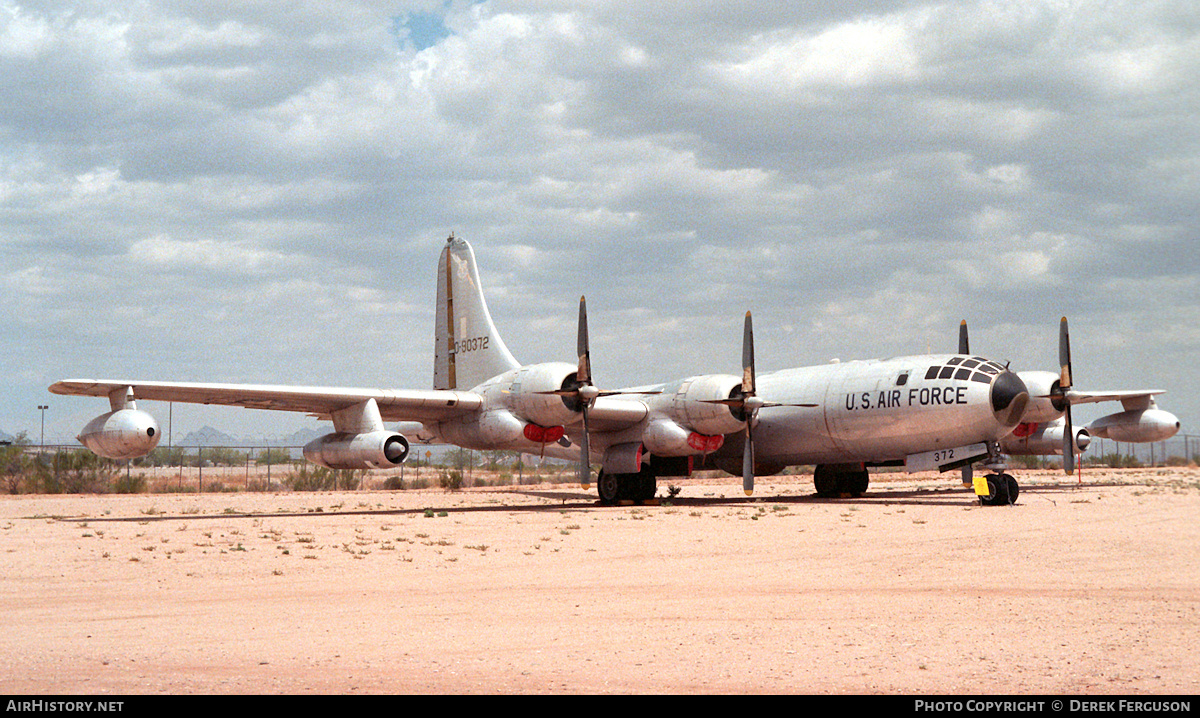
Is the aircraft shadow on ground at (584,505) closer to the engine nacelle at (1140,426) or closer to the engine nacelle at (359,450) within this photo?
the engine nacelle at (359,450)

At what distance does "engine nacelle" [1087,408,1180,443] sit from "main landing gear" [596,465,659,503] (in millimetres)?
22029

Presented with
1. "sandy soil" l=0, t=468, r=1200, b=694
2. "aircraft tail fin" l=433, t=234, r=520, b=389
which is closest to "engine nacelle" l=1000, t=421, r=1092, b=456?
"sandy soil" l=0, t=468, r=1200, b=694

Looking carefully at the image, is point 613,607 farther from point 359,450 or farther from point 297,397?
point 297,397

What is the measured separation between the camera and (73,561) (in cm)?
1465

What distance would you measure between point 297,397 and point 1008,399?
54.5 ft

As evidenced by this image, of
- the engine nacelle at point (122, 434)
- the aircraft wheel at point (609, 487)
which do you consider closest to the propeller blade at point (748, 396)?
the aircraft wheel at point (609, 487)

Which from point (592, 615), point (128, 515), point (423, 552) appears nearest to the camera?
point (592, 615)

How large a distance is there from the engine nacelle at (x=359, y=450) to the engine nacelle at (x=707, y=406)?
7.34m

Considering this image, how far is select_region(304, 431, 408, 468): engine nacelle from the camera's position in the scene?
24.3 m

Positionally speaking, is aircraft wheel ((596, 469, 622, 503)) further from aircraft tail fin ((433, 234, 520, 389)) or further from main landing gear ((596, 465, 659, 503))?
aircraft tail fin ((433, 234, 520, 389))

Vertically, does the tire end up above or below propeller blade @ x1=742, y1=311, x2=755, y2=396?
below

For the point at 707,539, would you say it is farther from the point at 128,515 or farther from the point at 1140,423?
the point at 1140,423
